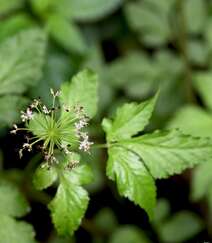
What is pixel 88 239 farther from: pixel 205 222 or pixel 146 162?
pixel 146 162

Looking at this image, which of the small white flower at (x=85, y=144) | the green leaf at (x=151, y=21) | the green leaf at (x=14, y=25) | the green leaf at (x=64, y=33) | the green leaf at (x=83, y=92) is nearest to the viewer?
the small white flower at (x=85, y=144)

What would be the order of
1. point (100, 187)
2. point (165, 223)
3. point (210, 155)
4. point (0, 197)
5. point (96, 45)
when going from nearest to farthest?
point (210, 155), point (0, 197), point (165, 223), point (100, 187), point (96, 45)

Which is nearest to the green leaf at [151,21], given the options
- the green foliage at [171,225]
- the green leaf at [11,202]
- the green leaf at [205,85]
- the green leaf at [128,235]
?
the green leaf at [205,85]

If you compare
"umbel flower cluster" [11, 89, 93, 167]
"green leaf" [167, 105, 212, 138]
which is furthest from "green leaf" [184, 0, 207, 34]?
"umbel flower cluster" [11, 89, 93, 167]

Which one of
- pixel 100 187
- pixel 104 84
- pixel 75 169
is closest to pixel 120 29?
pixel 104 84

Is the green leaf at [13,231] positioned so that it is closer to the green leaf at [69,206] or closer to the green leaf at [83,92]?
the green leaf at [69,206]
